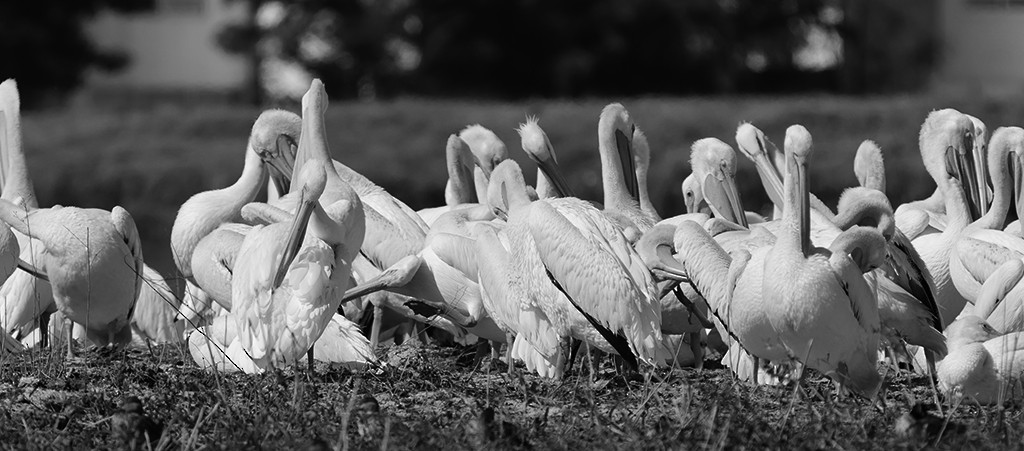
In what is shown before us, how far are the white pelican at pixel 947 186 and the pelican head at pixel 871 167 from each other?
0.80 ft

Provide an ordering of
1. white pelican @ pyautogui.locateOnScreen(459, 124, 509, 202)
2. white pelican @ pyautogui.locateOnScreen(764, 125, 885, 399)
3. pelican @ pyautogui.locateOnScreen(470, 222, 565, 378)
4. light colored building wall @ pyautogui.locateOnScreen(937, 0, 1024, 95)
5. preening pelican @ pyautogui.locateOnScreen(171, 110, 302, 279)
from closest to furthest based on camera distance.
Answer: white pelican @ pyautogui.locateOnScreen(764, 125, 885, 399)
pelican @ pyautogui.locateOnScreen(470, 222, 565, 378)
preening pelican @ pyautogui.locateOnScreen(171, 110, 302, 279)
white pelican @ pyautogui.locateOnScreen(459, 124, 509, 202)
light colored building wall @ pyautogui.locateOnScreen(937, 0, 1024, 95)

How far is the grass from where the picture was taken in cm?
1748

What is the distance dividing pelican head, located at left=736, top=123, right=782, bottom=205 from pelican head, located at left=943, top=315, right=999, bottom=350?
2528 millimetres

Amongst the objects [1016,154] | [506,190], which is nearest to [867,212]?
[506,190]

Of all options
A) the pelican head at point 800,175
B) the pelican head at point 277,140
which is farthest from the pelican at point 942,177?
the pelican head at point 277,140

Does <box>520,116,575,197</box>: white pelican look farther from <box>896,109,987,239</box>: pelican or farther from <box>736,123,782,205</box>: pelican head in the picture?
<box>896,109,987,239</box>: pelican

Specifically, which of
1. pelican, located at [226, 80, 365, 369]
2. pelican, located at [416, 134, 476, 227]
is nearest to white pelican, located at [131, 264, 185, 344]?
pelican, located at [416, 134, 476, 227]

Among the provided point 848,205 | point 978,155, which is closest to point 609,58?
point 978,155

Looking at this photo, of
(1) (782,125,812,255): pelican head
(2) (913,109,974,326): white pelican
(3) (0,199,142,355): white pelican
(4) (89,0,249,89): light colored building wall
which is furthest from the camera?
(4) (89,0,249,89): light colored building wall

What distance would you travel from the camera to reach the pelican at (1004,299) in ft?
21.2

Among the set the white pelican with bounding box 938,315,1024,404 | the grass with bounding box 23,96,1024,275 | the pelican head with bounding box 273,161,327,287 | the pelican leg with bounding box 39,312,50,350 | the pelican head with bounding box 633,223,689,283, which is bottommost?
the grass with bounding box 23,96,1024,275

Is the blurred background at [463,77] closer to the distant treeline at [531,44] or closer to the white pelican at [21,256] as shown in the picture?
the distant treeline at [531,44]

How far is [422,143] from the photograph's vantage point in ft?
62.8

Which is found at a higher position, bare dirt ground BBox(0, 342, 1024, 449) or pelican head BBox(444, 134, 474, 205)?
pelican head BBox(444, 134, 474, 205)
